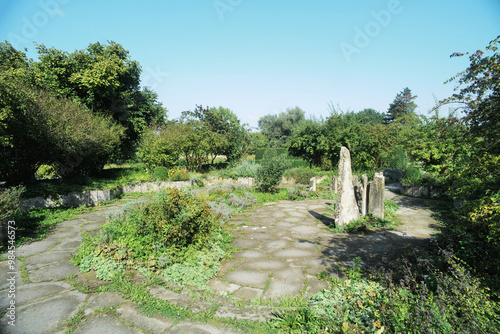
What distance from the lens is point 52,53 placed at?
15938 mm

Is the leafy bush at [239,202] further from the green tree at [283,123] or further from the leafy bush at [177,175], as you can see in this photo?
the green tree at [283,123]

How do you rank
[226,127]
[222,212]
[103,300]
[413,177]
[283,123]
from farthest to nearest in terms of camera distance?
[283,123] < [226,127] < [413,177] < [222,212] < [103,300]

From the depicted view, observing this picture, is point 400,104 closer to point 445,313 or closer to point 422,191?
point 422,191

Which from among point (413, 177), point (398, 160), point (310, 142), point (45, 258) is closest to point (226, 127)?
point (310, 142)

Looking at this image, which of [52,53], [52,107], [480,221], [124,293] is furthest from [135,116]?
[480,221]

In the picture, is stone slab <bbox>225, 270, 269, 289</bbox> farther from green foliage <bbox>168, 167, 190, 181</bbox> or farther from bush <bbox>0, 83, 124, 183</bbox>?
green foliage <bbox>168, 167, 190, 181</bbox>

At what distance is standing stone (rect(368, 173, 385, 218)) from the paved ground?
69 centimetres

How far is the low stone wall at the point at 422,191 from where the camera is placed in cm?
1039

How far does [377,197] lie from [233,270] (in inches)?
183

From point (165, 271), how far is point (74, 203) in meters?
7.04

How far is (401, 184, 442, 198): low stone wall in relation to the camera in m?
10.4

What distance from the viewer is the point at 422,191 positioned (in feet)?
35.4

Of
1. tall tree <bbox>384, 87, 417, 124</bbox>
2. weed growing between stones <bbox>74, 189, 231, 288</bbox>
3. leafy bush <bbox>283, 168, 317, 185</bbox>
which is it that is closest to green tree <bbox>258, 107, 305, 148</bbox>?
tall tree <bbox>384, 87, 417, 124</bbox>

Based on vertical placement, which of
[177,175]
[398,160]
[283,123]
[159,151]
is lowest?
[177,175]
